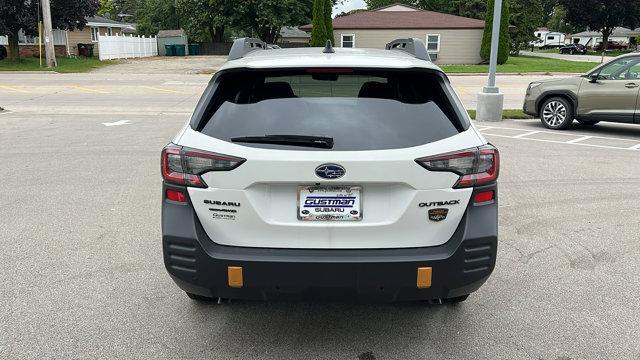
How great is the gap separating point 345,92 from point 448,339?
1.67 meters

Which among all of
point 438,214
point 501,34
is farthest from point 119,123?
point 501,34

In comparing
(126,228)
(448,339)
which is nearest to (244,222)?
(448,339)

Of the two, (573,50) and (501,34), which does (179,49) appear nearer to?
Answer: (501,34)

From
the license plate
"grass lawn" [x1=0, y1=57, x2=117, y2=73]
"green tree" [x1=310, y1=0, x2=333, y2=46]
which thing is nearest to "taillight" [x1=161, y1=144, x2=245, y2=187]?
the license plate

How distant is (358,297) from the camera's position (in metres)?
2.89

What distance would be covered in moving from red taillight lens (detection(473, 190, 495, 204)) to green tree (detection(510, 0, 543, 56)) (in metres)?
51.2

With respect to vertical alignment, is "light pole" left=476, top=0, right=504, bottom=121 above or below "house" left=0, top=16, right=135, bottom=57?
below

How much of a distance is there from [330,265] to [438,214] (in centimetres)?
64

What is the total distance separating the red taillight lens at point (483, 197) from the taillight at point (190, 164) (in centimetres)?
127

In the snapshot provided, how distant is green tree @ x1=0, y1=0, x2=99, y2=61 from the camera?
1228 inches

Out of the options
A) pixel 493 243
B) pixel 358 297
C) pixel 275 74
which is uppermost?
pixel 275 74

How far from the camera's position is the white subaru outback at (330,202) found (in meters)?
2.82

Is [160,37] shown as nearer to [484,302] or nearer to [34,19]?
[34,19]

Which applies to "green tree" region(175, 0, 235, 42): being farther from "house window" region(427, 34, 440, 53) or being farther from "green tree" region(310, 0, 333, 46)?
"house window" region(427, 34, 440, 53)
